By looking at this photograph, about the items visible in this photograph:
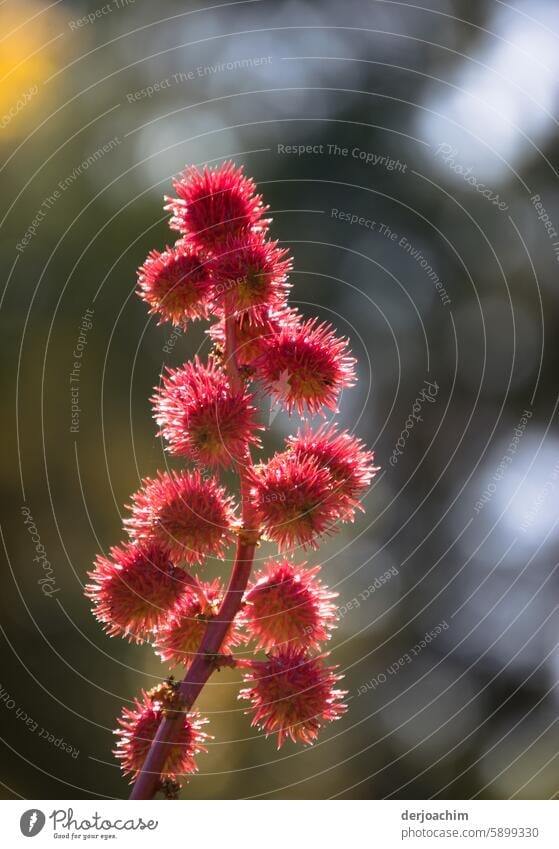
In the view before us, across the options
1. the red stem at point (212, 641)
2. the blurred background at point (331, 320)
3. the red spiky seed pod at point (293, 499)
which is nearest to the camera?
the red stem at point (212, 641)

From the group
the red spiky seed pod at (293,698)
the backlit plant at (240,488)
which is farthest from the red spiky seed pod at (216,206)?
the red spiky seed pod at (293,698)

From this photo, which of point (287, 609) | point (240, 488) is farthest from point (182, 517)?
point (287, 609)

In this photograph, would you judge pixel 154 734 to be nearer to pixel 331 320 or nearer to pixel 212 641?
pixel 212 641

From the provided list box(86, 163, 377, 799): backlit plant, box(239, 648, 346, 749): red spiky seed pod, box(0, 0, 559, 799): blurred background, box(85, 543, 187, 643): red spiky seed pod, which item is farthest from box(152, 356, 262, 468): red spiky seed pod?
box(0, 0, 559, 799): blurred background

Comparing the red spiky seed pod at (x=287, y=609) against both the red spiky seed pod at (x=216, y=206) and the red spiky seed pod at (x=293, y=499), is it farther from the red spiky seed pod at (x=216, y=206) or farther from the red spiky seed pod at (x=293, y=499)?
the red spiky seed pod at (x=216, y=206)

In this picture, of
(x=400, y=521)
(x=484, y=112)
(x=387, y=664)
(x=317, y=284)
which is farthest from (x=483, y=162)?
(x=387, y=664)

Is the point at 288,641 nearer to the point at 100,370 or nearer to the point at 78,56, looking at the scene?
the point at 100,370
